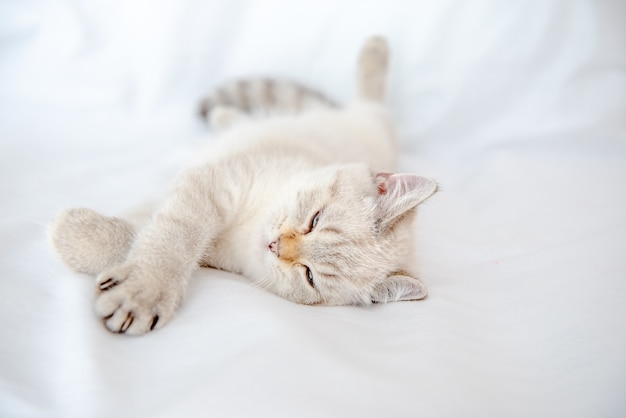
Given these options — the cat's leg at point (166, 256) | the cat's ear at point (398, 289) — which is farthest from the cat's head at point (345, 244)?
the cat's leg at point (166, 256)

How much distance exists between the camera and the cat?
1.23 m

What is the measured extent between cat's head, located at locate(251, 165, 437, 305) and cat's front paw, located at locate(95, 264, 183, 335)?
1.26 feet

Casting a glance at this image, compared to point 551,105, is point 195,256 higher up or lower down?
lower down

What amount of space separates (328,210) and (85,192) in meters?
0.96

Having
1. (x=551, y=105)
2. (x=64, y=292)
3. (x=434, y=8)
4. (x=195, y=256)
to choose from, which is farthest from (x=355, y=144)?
(x=64, y=292)

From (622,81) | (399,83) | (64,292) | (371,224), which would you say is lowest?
(64,292)

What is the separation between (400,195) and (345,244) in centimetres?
24

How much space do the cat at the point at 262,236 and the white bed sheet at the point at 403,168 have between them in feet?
0.25

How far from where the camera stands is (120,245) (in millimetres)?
1355

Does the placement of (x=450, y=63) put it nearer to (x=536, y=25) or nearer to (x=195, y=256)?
(x=536, y=25)

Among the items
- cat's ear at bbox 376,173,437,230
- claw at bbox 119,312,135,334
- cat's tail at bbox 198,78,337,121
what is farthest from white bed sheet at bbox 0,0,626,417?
cat's ear at bbox 376,173,437,230

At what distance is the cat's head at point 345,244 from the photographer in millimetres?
1470

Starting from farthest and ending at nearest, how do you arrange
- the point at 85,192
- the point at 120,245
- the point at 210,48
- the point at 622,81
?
1. the point at 210,48
2. the point at 622,81
3. the point at 85,192
4. the point at 120,245

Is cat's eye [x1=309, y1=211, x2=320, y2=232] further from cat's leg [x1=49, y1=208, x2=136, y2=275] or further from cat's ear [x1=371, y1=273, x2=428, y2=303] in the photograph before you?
cat's leg [x1=49, y1=208, x2=136, y2=275]
